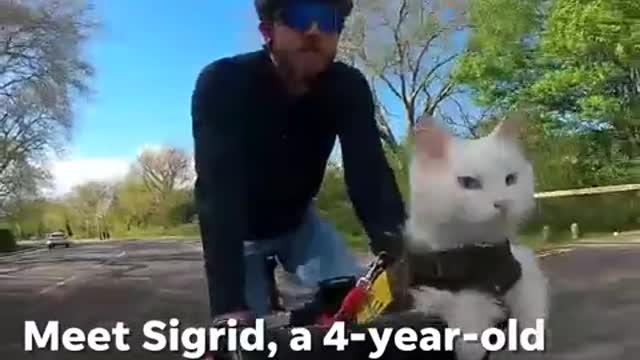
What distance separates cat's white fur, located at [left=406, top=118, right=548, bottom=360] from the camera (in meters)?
0.89

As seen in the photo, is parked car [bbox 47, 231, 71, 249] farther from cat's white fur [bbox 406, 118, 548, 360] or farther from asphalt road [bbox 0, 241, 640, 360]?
cat's white fur [bbox 406, 118, 548, 360]

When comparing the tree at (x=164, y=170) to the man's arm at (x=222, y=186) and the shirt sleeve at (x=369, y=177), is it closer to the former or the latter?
the man's arm at (x=222, y=186)

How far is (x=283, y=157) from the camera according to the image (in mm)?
978

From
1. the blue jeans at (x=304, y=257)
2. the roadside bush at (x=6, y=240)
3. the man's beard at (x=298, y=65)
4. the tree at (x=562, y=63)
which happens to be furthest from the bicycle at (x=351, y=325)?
the roadside bush at (x=6, y=240)

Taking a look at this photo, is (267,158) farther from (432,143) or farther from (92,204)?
(92,204)

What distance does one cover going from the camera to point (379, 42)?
1257mm

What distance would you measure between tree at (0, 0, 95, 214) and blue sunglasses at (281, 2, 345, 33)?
1.70 ft

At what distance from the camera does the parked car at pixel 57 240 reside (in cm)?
135

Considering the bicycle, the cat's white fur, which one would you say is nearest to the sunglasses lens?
the cat's white fur

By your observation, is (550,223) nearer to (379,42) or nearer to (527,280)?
(527,280)

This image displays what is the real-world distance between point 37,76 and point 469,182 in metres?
0.76

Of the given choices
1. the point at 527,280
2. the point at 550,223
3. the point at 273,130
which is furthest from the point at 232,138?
the point at 550,223

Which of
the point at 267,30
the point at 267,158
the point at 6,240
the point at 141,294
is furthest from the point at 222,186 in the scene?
the point at 6,240

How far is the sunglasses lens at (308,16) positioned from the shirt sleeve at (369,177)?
86 mm
